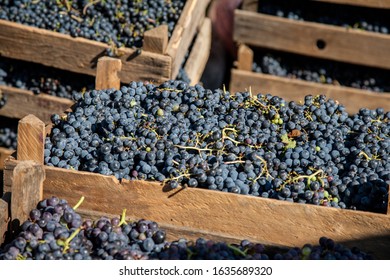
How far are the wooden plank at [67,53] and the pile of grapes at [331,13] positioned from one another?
46.9 inches

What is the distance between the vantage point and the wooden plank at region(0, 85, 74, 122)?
370 centimetres

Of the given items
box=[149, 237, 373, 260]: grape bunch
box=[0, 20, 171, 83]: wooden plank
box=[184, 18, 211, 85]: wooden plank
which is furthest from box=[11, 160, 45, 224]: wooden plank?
box=[184, 18, 211, 85]: wooden plank

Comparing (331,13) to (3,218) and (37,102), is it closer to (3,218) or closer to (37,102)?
(37,102)

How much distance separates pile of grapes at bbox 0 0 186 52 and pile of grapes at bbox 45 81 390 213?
32.1 inches

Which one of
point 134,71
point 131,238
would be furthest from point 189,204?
point 134,71

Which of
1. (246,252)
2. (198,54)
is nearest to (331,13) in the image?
(198,54)

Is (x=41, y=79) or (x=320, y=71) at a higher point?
(x=320, y=71)

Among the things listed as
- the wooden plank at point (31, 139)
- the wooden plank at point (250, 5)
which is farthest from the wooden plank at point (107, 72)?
the wooden plank at point (250, 5)

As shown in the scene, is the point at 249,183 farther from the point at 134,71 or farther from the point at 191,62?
the point at 191,62

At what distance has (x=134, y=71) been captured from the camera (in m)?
3.41

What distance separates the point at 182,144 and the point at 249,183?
0.30 meters

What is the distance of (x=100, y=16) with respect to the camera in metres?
3.73

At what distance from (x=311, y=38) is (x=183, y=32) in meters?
0.93
